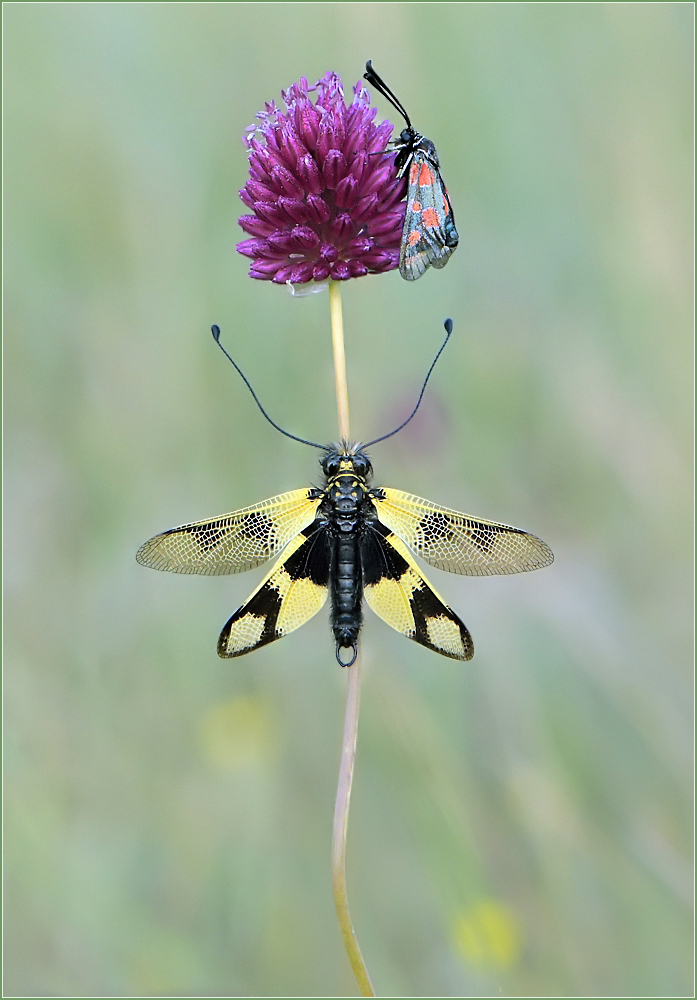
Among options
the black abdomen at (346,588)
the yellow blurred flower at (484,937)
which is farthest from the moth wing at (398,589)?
the yellow blurred flower at (484,937)

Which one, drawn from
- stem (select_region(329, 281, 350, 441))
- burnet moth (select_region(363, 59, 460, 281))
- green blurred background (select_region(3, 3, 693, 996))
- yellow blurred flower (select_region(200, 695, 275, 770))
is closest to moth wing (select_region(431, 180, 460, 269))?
burnet moth (select_region(363, 59, 460, 281))

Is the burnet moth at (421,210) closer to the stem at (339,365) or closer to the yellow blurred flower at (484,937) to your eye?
the stem at (339,365)

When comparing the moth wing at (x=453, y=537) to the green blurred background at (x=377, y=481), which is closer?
the moth wing at (x=453, y=537)

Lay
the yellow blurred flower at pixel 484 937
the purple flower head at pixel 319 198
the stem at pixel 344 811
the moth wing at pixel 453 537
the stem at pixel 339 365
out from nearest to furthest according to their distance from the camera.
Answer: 1. the stem at pixel 344 811
2. the stem at pixel 339 365
3. the moth wing at pixel 453 537
4. the purple flower head at pixel 319 198
5. the yellow blurred flower at pixel 484 937

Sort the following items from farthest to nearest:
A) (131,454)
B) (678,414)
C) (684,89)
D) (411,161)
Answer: (684,89) < (678,414) < (131,454) < (411,161)

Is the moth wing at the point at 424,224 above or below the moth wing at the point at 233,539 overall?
above

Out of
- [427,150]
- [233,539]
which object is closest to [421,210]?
[427,150]

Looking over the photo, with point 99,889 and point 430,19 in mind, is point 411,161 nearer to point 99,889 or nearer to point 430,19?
point 99,889

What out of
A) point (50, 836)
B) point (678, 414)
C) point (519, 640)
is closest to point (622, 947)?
point (519, 640)
